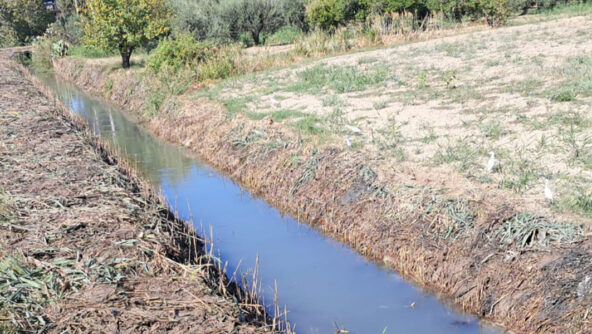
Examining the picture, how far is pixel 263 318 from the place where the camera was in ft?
19.2

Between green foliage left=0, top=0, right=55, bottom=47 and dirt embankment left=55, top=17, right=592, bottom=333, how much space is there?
4046 centimetres

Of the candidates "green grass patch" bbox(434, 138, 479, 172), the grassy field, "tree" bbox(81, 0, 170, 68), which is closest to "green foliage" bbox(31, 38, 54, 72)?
"tree" bbox(81, 0, 170, 68)

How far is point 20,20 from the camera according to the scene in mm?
44875

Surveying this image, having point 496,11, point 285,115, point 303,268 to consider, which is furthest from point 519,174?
point 496,11

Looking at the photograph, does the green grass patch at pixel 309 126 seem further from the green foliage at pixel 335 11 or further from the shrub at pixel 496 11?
the shrub at pixel 496 11

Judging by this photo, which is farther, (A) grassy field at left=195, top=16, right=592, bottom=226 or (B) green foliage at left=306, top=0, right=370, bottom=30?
(B) green foliage at left=306, top=0, right=370, bottom=30

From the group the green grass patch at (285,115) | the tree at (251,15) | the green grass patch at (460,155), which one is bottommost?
the green grass patch at (460,155)

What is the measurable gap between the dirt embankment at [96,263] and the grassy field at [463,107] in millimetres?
3719

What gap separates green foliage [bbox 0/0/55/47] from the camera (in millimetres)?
44000

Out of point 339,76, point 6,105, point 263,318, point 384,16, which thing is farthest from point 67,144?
point 384,16

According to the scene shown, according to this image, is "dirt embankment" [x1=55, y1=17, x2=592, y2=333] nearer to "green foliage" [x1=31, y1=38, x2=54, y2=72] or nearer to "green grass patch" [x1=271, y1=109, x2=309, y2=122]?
"green grass patch" [x1=271, y1=109, x2=309, y2=122]

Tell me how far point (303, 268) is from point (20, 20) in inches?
1788

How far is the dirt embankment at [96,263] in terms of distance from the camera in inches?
185

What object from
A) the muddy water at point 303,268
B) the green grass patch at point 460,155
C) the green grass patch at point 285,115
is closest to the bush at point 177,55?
the green grass patch at point 285,115
